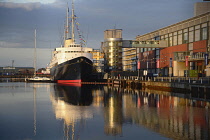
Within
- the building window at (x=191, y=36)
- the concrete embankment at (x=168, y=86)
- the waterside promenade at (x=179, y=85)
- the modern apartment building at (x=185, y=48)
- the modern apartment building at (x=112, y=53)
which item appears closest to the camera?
the waterside promenade at (x=179, y=85)

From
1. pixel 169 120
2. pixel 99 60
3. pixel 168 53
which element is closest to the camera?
pixel 169 120

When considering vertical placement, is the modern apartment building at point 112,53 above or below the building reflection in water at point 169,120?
above

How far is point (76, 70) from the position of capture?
79.8m

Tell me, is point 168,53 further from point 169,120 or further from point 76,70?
point 169,120

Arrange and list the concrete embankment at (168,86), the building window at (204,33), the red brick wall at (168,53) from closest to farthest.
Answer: the concrete embankment at (168,86) < the building window at (204,33) < the red brick wall at (168,53)

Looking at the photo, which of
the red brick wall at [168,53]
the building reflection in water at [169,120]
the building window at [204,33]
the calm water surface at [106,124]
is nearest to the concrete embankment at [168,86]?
the red brick wall at [168,53]

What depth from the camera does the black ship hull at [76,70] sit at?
7906cm

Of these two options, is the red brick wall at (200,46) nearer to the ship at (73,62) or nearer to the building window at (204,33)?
the building window at (204,33)

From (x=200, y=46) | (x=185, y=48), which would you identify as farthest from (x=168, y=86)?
(x=185, y=48)

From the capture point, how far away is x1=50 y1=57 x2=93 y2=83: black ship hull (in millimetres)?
79062

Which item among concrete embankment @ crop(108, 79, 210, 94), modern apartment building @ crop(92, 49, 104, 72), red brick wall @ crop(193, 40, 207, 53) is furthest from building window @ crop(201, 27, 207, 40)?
modern apartment building @ crop(92, 49, 104, 72)

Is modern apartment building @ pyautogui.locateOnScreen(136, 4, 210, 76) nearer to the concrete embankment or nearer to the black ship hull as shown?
the concrete embankment

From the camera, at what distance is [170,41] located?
7750 centimetres

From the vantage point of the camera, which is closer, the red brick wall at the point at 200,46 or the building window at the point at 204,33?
the red brick wall at the point at 200,46
